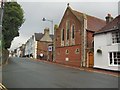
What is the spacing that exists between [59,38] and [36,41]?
36283mm

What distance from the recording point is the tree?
34.8m

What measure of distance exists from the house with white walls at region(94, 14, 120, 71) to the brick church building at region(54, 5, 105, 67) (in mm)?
4264

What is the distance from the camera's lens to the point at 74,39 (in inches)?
1496

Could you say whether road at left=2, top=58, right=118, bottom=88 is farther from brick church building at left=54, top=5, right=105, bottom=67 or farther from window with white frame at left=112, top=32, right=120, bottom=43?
brick church building at left=54, top=5, right=105, bottom=67

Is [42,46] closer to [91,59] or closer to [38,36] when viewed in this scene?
[38,36]

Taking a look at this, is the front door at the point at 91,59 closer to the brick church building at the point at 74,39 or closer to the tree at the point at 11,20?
the brick church building at the point at 74,39

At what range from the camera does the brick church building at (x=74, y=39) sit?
3481 cm

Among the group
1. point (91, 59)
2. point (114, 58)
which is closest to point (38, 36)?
point (91, 59)

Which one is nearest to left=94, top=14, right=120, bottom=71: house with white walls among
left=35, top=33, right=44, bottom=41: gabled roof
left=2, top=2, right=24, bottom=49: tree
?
left=2, top=2, right=24, bottom=49: tree

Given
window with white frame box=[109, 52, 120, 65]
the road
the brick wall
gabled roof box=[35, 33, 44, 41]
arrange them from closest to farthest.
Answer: the road < window with white frame box=[109, 52, 120, 65] < the brick wall < gabled roof box=[35, 33, 44, 41]

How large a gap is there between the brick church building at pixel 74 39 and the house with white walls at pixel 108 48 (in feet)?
14.0

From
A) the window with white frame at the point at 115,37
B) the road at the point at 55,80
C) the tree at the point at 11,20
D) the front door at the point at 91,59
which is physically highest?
the tree at the point at 11,20

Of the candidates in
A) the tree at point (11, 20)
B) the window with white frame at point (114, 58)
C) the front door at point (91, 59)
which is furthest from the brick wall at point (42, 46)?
the window with white frame at point (114, 58)

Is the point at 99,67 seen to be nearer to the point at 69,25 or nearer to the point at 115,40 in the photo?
the point at 115,40
